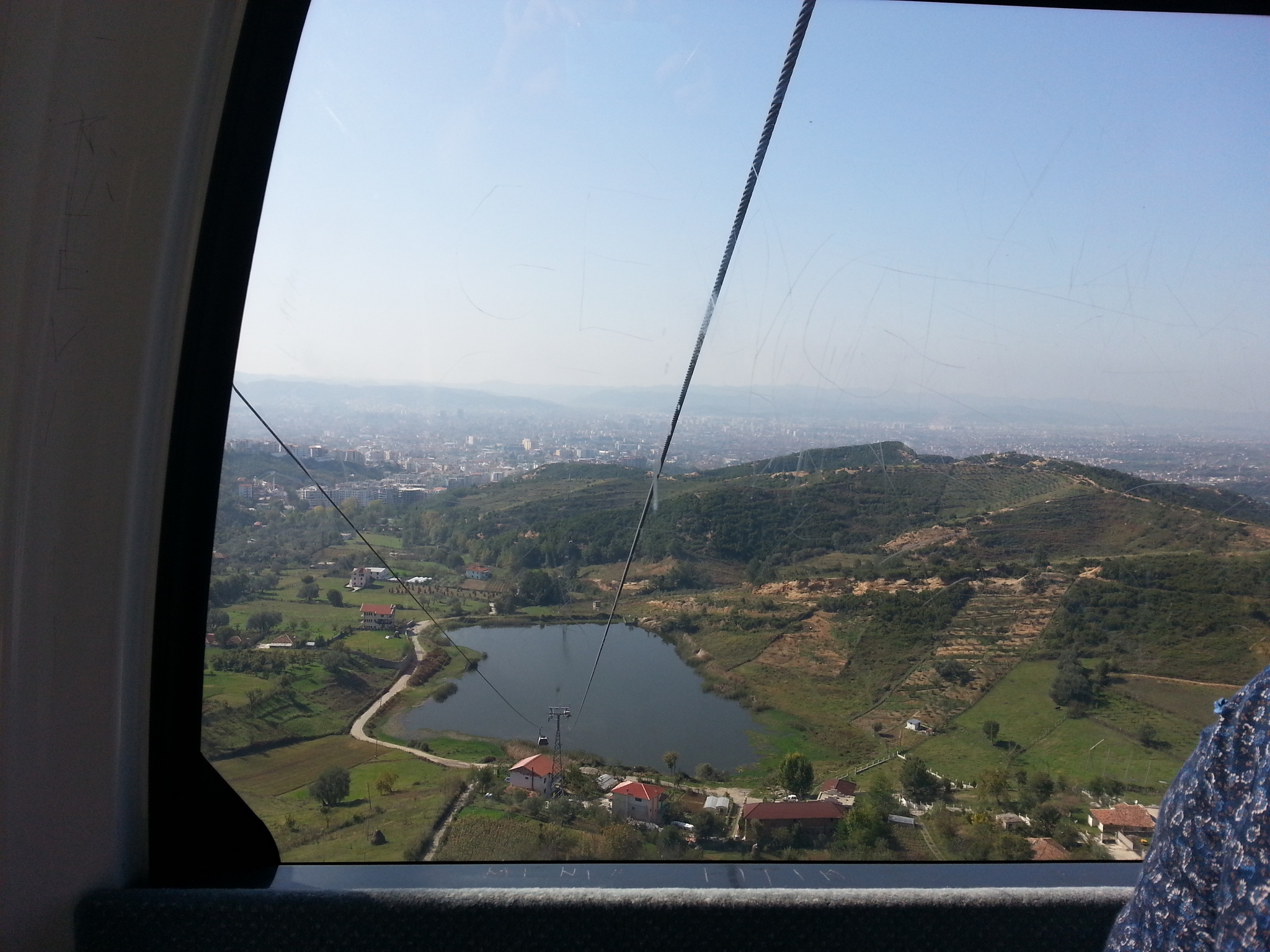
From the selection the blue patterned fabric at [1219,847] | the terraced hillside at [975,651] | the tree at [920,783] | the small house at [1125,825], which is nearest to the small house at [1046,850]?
the small house at [1125,825]

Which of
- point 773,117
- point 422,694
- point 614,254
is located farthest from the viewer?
point 422,694

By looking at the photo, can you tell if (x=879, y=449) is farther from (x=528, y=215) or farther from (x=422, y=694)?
(x=422, y=694)

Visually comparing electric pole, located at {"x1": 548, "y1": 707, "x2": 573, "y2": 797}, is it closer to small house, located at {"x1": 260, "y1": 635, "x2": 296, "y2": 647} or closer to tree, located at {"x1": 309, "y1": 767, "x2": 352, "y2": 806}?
tree, located at {"x1": 309, "y1": 767, "x2": 352, "y2": 806}

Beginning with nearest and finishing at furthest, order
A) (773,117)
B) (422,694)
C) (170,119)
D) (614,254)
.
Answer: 1. (170,119)
2. (773,117)
3. (614,254)
4. (422,694)

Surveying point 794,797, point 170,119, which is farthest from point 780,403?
point 170,119

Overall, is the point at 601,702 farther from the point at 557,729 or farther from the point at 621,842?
the point at 621,842
